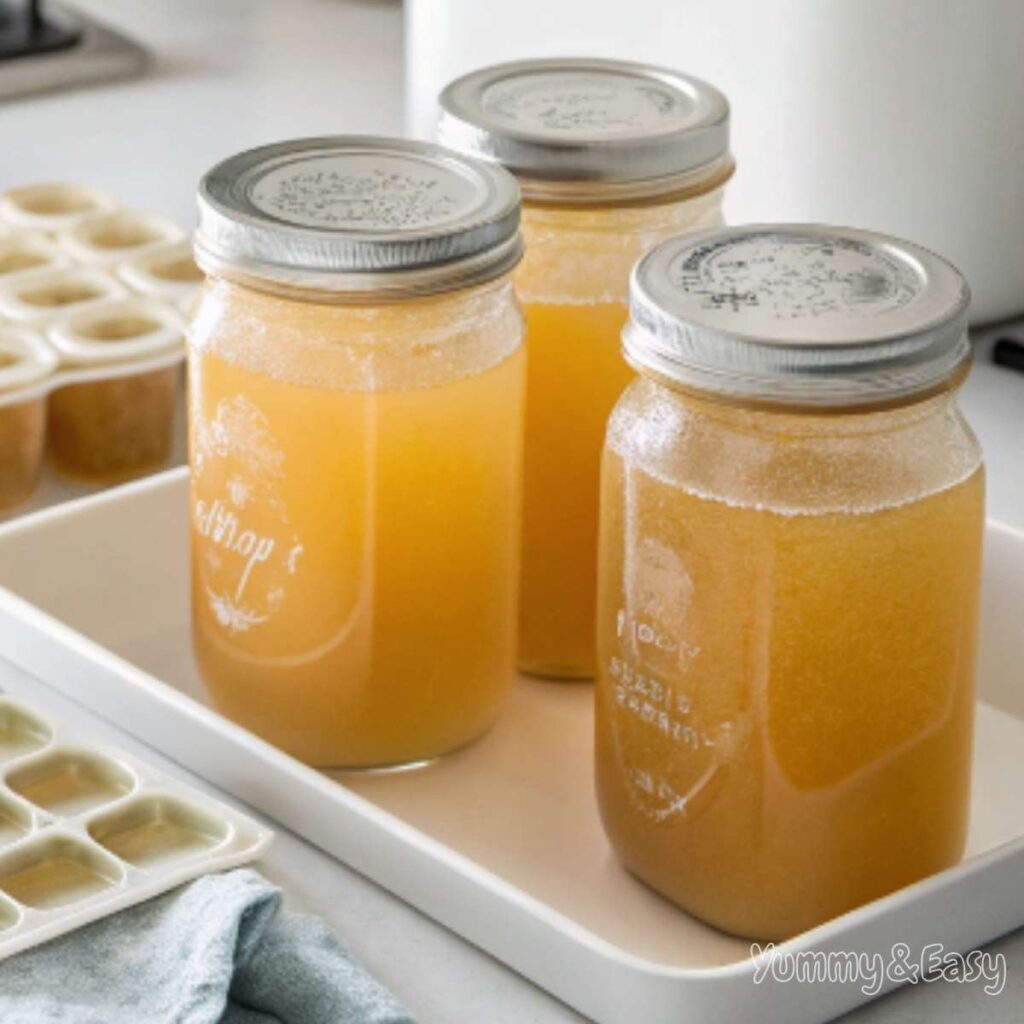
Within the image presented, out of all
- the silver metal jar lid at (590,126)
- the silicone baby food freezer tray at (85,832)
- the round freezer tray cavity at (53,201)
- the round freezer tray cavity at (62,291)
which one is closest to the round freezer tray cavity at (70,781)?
the silicone baby food freezer tray at (85,832)

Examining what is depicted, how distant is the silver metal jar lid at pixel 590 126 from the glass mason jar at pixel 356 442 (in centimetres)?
3

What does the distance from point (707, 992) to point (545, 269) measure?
280 mm

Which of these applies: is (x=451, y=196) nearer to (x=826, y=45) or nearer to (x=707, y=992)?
(x=707, y=992)

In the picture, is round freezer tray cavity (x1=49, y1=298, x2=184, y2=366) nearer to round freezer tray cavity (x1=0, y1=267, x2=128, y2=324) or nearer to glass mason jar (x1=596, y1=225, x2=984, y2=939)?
round freezer tray cavity (x1=0, y1=267, x2=128, y2=324)

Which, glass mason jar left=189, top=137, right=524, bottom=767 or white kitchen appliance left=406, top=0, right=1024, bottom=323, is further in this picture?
white kitchen appliance left=406, top=0, right=1024, bottom=323

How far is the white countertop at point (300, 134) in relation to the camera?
686 millimetres

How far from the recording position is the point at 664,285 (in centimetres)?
67

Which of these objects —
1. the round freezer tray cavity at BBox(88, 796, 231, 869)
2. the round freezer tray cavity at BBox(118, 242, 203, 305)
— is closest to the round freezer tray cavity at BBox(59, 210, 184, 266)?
the round freezer tray cavity at BBox(118, 242, 203, 305)

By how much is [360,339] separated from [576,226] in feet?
0.35

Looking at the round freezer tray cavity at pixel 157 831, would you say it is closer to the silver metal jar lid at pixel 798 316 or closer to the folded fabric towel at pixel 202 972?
the folded fabric towel at pixel 202 972

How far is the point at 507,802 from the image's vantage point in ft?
2.61

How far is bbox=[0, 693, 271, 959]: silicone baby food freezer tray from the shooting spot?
68 centimetres

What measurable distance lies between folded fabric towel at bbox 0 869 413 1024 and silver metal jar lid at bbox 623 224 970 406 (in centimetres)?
19

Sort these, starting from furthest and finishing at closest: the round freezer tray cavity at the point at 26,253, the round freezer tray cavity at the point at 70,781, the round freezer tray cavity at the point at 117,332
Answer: the round freezer tray cavity at the point at 26,253 → the round freezer tray cavity at the point at 117,332 → the round freezer tray cavity at the point at 70,781
